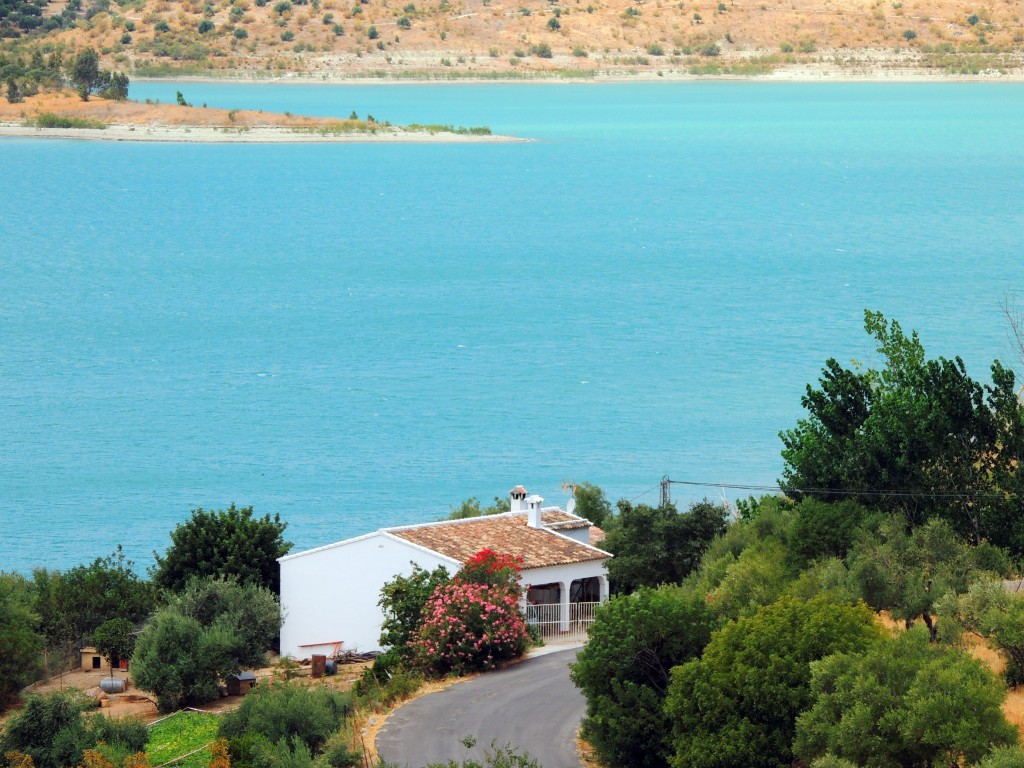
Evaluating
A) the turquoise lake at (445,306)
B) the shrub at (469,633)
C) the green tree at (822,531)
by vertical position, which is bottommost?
the turquoise lake at (445,306)

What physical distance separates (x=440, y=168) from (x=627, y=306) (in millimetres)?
64667

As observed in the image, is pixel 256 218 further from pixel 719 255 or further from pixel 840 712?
pixel 840 712

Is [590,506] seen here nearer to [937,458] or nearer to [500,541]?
[500,541]

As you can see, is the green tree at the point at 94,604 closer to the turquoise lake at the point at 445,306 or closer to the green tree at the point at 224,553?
the green tree at the point at 224,553

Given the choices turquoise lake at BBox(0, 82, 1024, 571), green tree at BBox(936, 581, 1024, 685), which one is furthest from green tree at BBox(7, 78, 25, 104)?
green tree at BBox(936, 581, 1024, 685)

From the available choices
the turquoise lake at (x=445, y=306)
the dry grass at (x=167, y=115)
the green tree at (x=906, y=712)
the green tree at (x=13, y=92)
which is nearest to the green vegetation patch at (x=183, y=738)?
the green tree at (x=906, y=712)

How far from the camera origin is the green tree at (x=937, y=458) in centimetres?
2969

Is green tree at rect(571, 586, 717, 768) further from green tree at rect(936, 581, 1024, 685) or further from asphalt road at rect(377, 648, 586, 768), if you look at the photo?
green tree at rect(936, 581, 1024, 685)

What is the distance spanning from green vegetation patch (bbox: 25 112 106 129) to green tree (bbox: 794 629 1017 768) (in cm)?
14366

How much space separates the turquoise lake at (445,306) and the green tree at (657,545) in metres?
15.0

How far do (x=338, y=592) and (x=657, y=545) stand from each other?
20.6 ft

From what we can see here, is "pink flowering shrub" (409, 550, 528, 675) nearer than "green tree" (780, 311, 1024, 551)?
Yes

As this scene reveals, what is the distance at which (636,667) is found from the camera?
2225 cm

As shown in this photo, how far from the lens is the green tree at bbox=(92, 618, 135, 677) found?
32.2m
